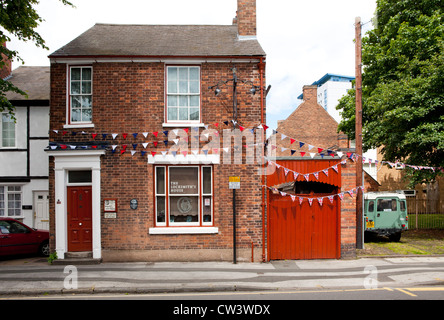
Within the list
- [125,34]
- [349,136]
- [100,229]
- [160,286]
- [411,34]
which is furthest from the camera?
[349,136]

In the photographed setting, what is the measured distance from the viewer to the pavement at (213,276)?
863cm

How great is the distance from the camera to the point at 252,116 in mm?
11625

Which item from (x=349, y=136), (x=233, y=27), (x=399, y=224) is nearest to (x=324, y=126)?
(x=349, y=136)

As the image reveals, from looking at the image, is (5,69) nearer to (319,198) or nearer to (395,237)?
(319,198)

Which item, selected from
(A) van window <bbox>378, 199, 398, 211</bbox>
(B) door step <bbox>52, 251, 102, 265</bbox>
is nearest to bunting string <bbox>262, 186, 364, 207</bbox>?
(A) van window <bbox>378, 199, 398, 211</bbox>

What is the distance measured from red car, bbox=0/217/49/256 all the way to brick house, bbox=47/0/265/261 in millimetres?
2107

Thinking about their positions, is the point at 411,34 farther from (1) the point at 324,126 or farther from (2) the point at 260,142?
(1) the point at 324,126

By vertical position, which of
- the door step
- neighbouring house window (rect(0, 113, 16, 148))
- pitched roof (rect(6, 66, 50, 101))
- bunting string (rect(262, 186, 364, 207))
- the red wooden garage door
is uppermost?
pitched roof (rect(6, 66, 50, 101))

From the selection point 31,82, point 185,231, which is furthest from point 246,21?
point 31,82

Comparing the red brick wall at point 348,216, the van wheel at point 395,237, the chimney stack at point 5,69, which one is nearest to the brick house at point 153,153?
the red brick wall at point 348,216

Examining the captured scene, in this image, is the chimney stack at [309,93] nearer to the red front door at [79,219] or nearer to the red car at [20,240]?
the red front door at [79,219]

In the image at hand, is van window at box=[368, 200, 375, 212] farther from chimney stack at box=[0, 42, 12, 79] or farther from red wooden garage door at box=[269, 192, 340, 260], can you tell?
chimney stack at box=[0, 42, 12, 79]

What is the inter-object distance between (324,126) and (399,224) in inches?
716

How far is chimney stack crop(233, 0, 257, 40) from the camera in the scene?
40.9 ft
